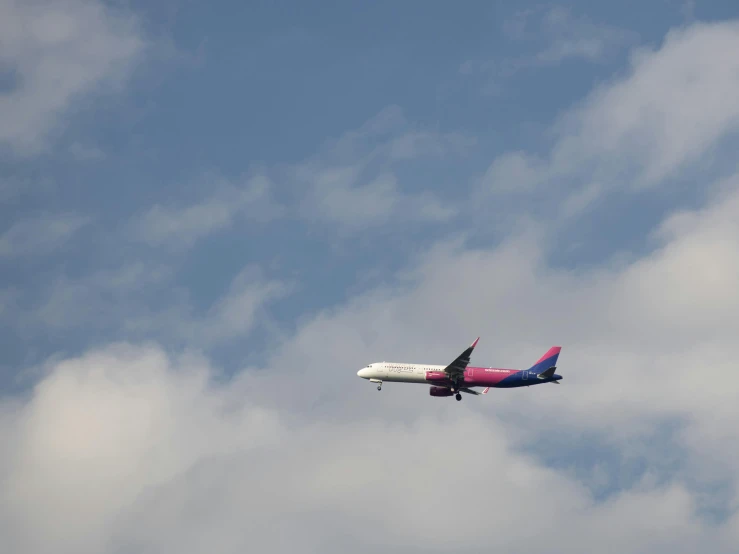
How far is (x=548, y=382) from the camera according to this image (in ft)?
651

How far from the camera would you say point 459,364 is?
199 metres

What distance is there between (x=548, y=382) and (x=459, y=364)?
1653 cm
